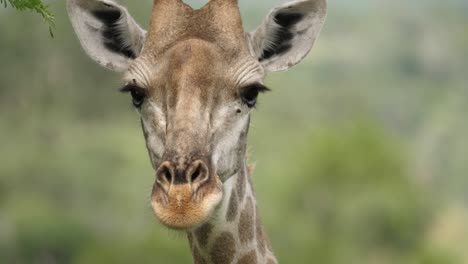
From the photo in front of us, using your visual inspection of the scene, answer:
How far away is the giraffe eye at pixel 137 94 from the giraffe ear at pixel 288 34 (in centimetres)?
134

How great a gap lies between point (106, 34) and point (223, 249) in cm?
249

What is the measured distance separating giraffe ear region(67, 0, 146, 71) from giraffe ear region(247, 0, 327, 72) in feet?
3.84

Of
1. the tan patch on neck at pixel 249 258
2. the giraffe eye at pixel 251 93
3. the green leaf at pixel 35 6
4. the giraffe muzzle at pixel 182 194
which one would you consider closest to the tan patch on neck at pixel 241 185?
the tan patch on neck at pixel 249 258

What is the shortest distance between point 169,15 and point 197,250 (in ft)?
7.45

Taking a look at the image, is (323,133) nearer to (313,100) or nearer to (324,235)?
(324,235)

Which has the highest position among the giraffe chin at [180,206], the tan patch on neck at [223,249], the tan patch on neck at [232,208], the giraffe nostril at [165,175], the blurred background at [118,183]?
the giraffe nostril at [165,175]

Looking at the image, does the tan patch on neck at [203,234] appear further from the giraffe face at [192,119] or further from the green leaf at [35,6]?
the green leaf at [35,6]

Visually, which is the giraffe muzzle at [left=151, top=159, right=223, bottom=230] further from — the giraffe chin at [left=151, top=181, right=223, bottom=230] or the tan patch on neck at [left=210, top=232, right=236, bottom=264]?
the tan patch on neck at [left=210, top=232, right=236, bottom=264]

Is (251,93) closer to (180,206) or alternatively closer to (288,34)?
(288,34)

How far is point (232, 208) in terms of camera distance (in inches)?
482

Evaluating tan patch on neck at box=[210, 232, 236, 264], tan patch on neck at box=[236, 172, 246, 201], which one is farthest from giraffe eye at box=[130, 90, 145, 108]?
tan patch on neck at box=[210, 232, 236, 264]

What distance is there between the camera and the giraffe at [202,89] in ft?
35.7

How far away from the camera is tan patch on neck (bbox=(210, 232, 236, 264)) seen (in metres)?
12.1

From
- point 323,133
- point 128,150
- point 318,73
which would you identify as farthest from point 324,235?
A: point 318,73
